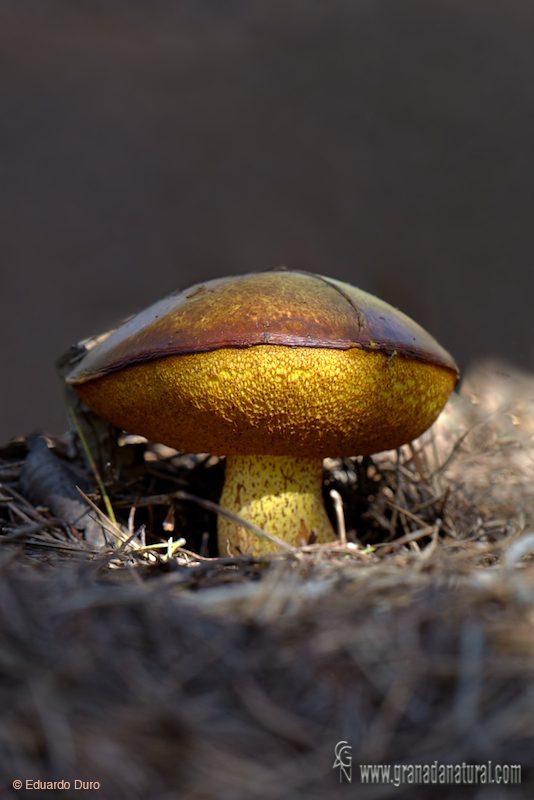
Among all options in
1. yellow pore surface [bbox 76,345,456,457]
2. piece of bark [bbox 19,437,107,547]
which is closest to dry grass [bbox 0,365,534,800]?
yellow pore surface [bbox 76,345,456,457]

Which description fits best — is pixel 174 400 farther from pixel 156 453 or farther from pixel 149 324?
pixel 156 453

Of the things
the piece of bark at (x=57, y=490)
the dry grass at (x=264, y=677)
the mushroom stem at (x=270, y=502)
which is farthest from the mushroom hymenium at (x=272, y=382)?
the dry grass at (x=264, y=677)

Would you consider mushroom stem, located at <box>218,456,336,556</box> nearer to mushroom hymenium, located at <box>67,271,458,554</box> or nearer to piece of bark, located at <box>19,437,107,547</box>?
mushroom hymenium, located at <box>67,271,458,554</box>

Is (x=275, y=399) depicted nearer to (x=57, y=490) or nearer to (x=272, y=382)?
(x=272, y=382)

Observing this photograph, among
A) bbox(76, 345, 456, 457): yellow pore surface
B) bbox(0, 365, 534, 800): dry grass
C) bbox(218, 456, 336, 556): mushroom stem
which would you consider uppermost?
bbox(76, 345, 456, 457): yellow pore surface

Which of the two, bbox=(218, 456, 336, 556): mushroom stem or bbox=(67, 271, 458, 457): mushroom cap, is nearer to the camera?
bbox=(67, 271, 458, 457): mushroom cap

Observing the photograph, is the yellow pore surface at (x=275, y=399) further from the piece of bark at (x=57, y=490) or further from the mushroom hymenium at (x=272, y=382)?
the piece of bark at (x=57, y=490)

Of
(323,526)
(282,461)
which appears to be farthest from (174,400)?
(323,526)
